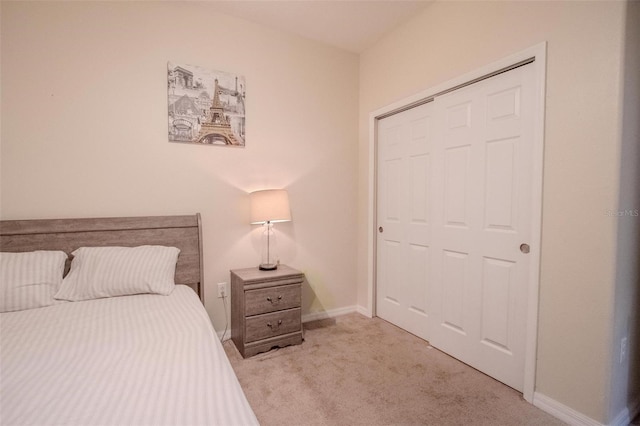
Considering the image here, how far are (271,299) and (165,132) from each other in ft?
5.04

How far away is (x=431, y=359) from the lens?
2.25 meters

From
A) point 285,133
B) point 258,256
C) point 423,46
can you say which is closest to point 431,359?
point 258,256

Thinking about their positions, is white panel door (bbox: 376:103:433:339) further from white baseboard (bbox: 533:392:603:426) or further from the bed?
the bed

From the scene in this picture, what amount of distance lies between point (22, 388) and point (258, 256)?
189 centimetres

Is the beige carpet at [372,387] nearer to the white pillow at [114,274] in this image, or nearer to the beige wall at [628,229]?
the beige wall at [628,229]

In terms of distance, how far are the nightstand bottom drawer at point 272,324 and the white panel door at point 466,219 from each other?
3.33ft

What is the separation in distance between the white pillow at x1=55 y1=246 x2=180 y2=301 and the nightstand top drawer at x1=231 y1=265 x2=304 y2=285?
53 cm

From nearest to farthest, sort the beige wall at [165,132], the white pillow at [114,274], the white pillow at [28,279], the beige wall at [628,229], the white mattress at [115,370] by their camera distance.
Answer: the white mattress at [115,370] < the beige wall at [628,229] < the white pillow at [28,279] < the white pillow at [114,274] < the beige wall at [165,132]

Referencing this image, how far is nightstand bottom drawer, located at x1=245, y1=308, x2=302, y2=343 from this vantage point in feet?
7.57

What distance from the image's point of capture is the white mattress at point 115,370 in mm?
829

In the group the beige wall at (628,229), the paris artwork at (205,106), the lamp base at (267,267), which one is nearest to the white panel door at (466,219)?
the beige wall at (628,229)

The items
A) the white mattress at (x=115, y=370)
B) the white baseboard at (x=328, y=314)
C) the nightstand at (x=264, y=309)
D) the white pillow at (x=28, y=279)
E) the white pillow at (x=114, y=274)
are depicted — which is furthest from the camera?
the white baseboard at (x=328, y=314)

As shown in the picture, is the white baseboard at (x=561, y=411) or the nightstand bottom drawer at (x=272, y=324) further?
the nightstand bottom drawer at (x=272, y=324)

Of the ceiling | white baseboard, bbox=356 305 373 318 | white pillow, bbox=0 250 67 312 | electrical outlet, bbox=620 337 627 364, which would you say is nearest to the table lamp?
white baseboard, bbox=356 305 373 318
